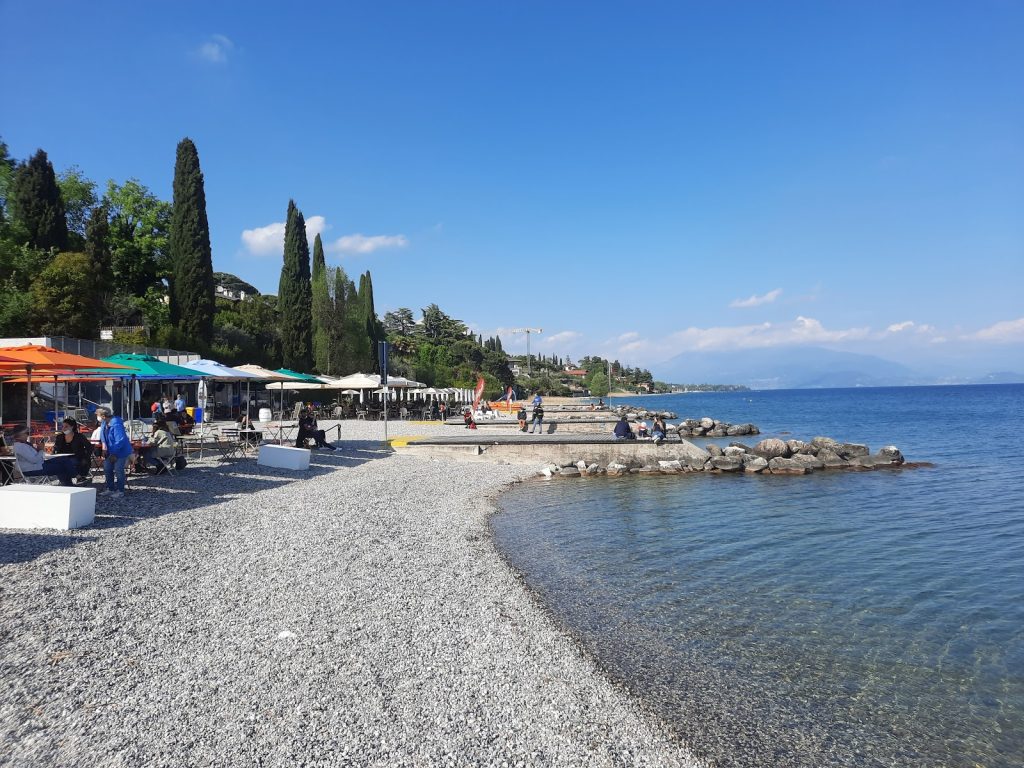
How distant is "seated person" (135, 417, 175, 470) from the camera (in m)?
13.3

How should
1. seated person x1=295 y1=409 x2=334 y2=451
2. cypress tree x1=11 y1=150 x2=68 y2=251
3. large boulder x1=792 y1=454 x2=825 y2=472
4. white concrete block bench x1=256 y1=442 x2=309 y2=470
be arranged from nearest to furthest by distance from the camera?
white concrete block bench x1=256 y1=442 x2=309 y2=470 < seated person x1=295 y1=409 x2=334 y2=451 < large boulder x1=792 y1=454 x2=825 y2=472 < cypress tree x1=11 y1=150 x2=68 y2=251

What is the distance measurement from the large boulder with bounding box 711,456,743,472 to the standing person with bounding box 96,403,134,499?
59.3ft

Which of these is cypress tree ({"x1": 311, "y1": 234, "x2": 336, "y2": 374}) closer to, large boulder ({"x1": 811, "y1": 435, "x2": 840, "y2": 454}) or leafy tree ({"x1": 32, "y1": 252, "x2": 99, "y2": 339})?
leafy tree ({"x1": 32, "y1": 252, "x2": 99, "y2": 339})

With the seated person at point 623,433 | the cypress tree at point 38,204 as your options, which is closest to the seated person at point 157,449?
the seated person at point 623,433

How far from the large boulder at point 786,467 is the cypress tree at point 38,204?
4225 centimetres

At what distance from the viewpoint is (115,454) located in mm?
10781

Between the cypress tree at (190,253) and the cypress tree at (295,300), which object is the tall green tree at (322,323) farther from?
the cypress tree at (190,253)

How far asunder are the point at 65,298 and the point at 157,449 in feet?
81.3

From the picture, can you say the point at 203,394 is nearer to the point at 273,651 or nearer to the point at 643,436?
the point at 643,436

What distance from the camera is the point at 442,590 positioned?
7.91 m

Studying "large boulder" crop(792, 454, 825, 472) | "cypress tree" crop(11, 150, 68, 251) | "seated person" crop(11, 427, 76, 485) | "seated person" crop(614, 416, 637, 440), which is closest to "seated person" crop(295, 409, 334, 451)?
"seated person" crop(11, 427, 76, 485)

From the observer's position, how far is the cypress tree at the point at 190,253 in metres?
39.8

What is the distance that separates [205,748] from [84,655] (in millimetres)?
1948

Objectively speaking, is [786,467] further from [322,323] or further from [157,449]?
[322,323]
